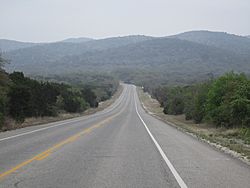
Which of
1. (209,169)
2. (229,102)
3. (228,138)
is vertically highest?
(229,102)

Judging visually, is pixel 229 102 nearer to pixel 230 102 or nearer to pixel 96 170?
pixel 230 102

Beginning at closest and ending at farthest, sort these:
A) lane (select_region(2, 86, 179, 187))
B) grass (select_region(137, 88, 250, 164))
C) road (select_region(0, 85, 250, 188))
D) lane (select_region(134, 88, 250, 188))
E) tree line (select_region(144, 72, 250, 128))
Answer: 1. lane (select_region(2, 86, 179, 187))
2. road (select_region(0, 85, 250, 188))
3. lane (select_region(134, 88, 250, 188))
4. grass (select_region(137, 88, 250, 164))
5. tree line (select_region(144, 72, 250, 128))

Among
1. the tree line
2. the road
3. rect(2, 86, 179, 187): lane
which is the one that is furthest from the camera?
the tree line

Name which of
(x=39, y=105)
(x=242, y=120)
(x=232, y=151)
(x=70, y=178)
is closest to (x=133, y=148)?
(x=232, y=151)

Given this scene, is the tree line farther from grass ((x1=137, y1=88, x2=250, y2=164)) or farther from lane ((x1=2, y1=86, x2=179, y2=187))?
lane ((x1=2, y1=86, x2=179, y2=187))

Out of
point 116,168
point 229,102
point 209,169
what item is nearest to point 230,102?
point 229,102

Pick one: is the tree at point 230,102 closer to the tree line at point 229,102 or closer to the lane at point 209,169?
the tree line at point 229,102

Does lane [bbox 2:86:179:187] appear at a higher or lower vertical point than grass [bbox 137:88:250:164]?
higher

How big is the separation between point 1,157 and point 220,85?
142ft

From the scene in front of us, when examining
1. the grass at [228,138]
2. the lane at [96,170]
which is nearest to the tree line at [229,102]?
the grass at [228,138]

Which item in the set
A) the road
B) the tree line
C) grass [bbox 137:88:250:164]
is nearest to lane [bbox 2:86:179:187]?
the road

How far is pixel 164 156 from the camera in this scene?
14.7m

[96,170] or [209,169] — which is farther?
[209,169]

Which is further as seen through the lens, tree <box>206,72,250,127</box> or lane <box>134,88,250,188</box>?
tree <box>206,72,250,127</box>
